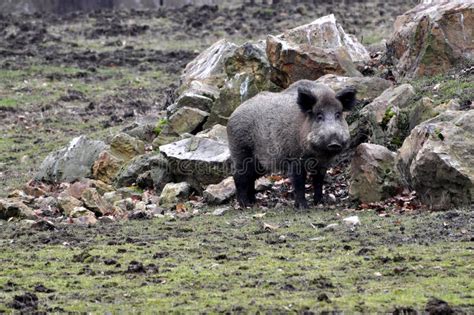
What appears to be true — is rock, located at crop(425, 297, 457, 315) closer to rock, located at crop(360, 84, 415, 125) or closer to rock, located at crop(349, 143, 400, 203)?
rock, located at crop(349, 143, 400, 203)

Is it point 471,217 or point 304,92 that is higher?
point 304,92

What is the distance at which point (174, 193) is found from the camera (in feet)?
41.6

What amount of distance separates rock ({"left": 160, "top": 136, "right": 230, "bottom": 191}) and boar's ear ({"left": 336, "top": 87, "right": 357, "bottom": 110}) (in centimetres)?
195

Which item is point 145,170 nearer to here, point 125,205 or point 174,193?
point 174,193

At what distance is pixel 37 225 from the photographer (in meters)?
10.9

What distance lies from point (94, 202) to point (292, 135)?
238cm

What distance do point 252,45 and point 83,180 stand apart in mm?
3527

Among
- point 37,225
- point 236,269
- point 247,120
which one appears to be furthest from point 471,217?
point 37,225

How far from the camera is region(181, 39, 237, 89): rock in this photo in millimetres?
15961

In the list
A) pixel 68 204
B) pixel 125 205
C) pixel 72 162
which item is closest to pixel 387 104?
pixel 125 205

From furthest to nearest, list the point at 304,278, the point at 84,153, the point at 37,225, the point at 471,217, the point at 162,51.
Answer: the point at 162,51 → the point at 84,153 → the point at 37,225 → the point at 471,217 → the point at 304,278

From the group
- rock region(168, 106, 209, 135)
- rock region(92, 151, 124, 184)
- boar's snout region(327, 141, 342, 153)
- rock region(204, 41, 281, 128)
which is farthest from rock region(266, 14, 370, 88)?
boar's snout region(327, 141, 342, 153)

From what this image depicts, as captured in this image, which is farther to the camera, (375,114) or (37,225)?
(375,114)

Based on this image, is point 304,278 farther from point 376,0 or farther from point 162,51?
point 376,0
